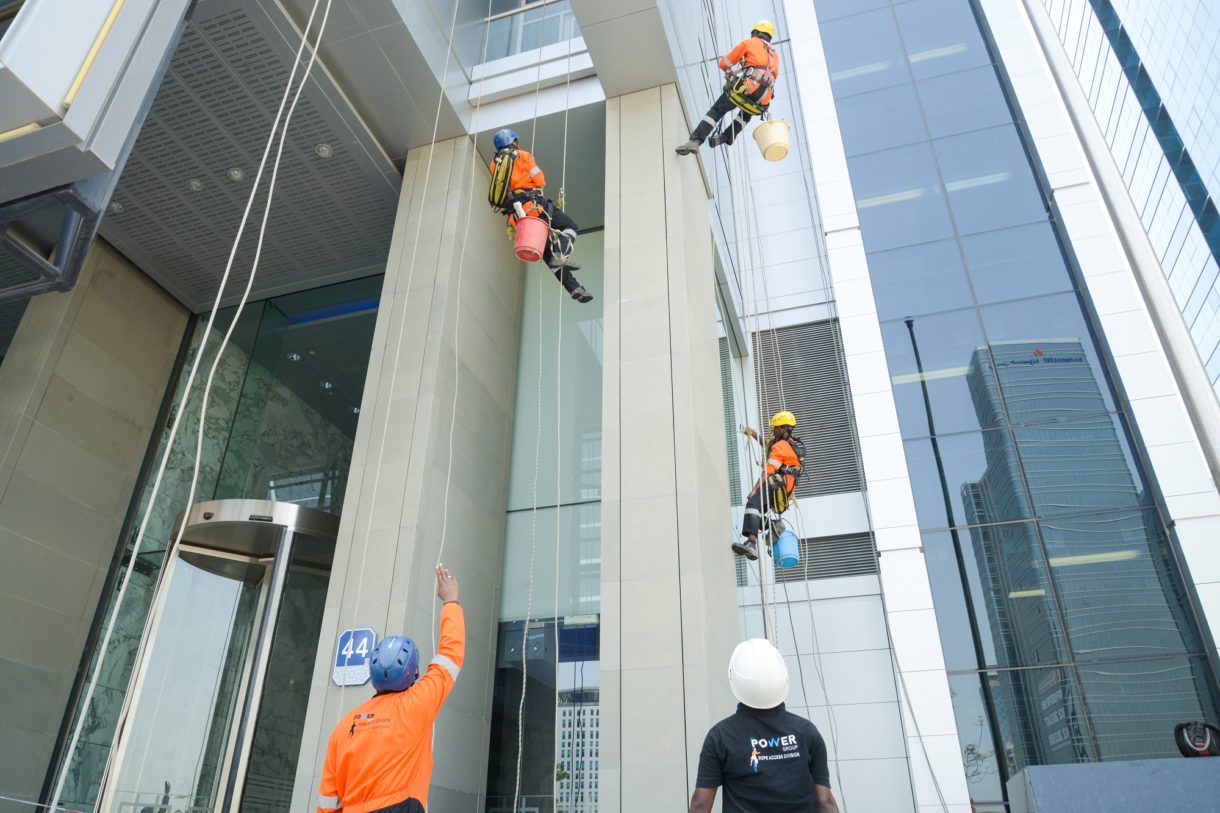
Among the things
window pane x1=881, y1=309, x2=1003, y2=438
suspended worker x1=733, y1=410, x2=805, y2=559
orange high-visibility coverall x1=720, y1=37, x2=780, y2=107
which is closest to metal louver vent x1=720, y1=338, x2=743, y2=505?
suspended worker x1=733, y1=410, x2=805, y2=559

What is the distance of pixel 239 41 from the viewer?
811 centimetres

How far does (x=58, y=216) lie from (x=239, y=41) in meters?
4.90

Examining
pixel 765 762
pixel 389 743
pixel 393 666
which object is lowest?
pixel 765 762

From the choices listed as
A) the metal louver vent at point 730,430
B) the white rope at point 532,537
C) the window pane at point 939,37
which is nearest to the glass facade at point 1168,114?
the window pane at point 939,37

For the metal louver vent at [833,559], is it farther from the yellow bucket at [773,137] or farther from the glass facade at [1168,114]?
the glass facade at [1168,114]

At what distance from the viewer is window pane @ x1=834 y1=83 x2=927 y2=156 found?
496 inches

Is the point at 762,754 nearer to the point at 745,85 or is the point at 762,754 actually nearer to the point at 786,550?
the point at 786,550

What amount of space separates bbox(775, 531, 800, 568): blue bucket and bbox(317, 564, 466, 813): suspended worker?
5.37 metres

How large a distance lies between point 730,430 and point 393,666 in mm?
7787

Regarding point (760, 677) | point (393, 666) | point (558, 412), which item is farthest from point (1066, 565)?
point (393, 666)

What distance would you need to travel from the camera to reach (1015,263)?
11234 mm

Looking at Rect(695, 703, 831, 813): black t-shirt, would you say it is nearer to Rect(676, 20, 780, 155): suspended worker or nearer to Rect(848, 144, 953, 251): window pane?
Rect(676, 20, 780, 155): suspended worker

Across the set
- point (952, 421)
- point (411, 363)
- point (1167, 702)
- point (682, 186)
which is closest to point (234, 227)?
point (411, 363)

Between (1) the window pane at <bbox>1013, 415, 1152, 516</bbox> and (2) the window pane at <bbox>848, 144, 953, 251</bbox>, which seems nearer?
(1) the window pane at <bbox>1013, 415, 1152, 516</bbox>
